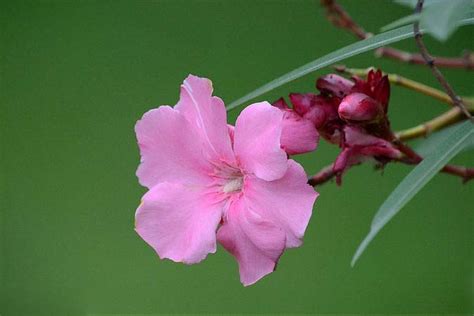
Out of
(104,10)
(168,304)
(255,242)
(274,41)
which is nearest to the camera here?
(255,242)

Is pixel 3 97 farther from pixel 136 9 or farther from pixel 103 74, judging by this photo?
pixel 136 9

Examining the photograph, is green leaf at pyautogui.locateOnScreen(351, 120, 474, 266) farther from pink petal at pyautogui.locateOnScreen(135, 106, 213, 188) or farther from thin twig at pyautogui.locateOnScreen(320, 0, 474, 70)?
thin twig at pyautogui.locateOnScreen(320, 0, 474, 70)

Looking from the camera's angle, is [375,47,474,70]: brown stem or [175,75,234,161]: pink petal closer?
[175,75,234,161]: pink petal

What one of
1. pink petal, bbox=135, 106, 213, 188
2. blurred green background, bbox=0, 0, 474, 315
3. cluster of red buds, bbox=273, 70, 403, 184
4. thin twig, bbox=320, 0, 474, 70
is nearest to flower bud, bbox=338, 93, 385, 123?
cluster of red buds, bbox=273, 70, 403, 184

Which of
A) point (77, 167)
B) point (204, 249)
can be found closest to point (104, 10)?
point (77, 167)

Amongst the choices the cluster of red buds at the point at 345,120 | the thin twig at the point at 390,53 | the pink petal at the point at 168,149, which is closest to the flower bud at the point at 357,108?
the cluster of red buds at the point at 345,120

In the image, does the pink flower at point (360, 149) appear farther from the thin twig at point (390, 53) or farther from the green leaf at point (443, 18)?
the thin twig at point (390, 53)

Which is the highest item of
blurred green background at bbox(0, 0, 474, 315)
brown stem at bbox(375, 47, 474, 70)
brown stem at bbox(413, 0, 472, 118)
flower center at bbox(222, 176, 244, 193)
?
brown stem at bbox(413, 0, 472, 118)

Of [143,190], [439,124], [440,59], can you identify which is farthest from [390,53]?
[143,190]
